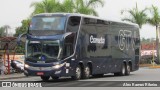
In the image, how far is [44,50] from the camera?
2633cm

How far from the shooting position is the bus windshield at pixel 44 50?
26156mm

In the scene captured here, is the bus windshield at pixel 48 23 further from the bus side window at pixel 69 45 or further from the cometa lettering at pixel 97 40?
the cometa lettering at pixel 97 40

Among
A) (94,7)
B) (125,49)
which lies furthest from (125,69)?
(94,7)

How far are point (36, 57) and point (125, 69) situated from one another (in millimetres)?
10823

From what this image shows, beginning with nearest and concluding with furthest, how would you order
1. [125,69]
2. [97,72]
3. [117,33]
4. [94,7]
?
[97,72]
[117,33]
[125,69]
[94,7]

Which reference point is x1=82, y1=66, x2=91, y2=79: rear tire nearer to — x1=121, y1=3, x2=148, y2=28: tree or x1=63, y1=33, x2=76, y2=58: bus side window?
x1=63, y1=33, x2=76, y2=58: bus side window

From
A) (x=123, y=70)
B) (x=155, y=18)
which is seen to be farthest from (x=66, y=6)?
(x=123, y=70)

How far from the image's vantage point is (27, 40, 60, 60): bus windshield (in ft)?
85.8

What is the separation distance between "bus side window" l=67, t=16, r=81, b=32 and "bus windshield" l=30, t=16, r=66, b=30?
1.56 feet

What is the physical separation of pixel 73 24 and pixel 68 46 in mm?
1382

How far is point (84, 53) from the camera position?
28.7m

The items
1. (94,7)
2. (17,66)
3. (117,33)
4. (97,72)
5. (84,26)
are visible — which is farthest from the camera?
(94,7)

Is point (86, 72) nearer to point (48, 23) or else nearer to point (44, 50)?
point (44, 50)

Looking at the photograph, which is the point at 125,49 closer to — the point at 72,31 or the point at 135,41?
the point at 135,41
